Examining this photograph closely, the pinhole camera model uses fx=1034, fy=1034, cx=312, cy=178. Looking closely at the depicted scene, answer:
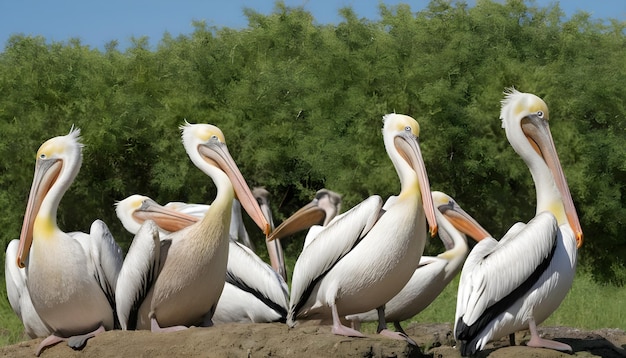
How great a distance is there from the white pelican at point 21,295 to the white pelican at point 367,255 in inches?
66.9

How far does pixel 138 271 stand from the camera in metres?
5.77

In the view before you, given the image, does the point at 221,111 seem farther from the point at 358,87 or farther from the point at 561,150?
the point at 561,150

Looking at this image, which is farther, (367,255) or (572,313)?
(572,313)

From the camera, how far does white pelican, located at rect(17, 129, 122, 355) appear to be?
18.9ft

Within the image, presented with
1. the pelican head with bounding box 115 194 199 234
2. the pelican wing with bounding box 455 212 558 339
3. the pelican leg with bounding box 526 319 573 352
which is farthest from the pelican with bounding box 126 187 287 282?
the pelican leg with bounding box 526 319 573 352

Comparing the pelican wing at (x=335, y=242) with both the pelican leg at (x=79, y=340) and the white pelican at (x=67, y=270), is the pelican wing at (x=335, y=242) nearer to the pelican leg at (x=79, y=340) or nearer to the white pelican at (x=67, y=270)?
the white pelican at (x=67, y=270)

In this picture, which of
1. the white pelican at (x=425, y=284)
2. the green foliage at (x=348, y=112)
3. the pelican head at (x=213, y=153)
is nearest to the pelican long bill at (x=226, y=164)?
the pelican head at (x=213, y=153)

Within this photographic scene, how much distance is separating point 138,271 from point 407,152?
178 cm

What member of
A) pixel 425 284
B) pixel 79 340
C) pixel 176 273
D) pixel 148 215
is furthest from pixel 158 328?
pixel 425 284

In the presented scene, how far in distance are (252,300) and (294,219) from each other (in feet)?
5.19

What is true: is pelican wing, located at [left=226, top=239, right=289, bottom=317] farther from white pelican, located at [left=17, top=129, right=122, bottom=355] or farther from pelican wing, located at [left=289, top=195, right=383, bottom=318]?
white pelican, located at [left=17, top=129, right=122, bottom=355]

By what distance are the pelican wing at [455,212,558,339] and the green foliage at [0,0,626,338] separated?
724 cm

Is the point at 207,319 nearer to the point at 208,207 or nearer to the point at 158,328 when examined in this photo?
the point at 158,328

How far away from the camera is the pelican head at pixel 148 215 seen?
282 inches
